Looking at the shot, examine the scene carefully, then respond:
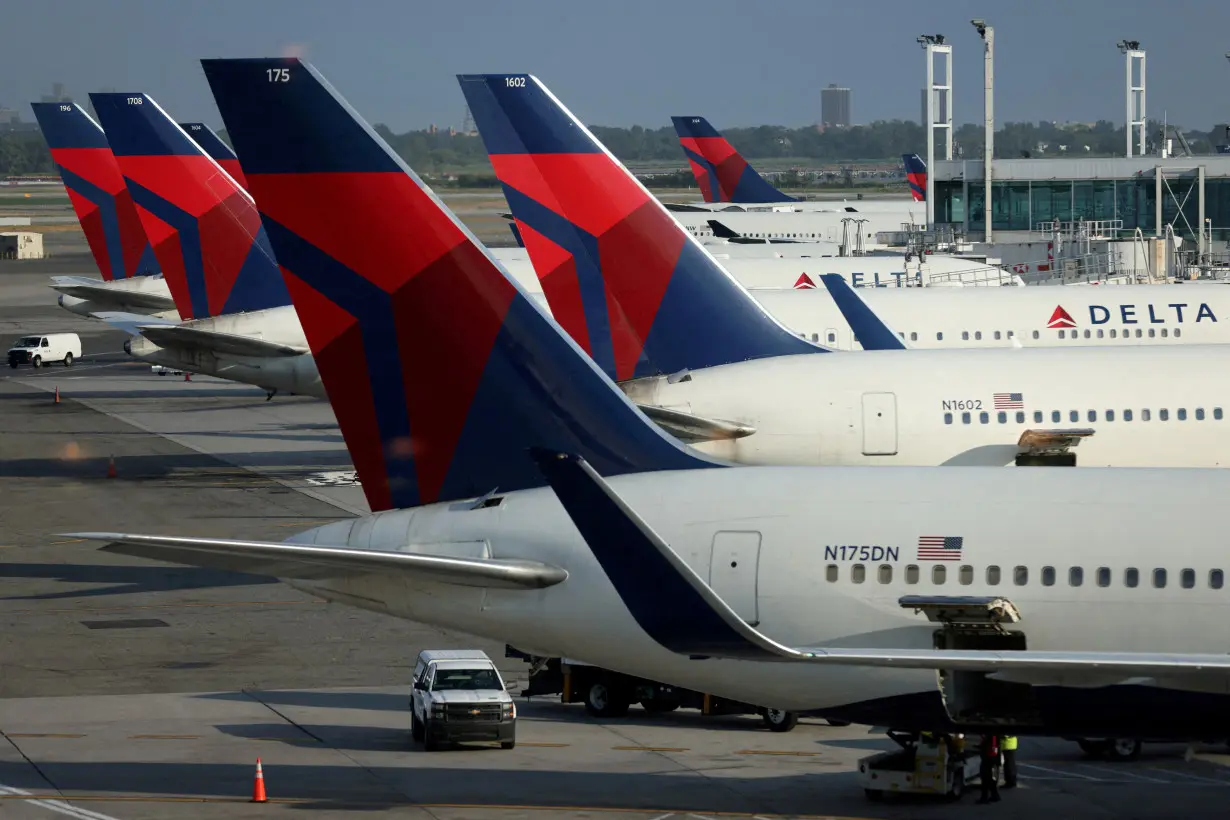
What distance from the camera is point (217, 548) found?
1939 cm

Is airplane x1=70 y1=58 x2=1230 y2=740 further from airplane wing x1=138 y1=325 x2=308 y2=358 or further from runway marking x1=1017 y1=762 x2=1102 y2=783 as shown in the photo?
airplane wing x1=138 y1=325 x2=308 y2=358

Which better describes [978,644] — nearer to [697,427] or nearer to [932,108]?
[697,427]

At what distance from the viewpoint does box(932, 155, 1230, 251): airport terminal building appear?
8244cm

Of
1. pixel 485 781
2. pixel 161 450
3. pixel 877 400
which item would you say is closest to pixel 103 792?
pixel 485 781

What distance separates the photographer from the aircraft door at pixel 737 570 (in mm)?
20625

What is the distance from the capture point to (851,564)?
20.4 metres

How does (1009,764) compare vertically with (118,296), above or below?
below

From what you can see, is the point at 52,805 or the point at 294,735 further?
the point at 294,735

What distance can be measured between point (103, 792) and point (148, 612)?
14211mm

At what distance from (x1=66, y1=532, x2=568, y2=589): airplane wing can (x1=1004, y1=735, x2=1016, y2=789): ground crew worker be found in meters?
6.63

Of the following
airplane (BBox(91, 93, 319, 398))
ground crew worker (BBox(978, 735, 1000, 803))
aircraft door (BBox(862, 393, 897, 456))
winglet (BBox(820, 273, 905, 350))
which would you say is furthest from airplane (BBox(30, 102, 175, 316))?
ground crew worker (BBox(978, 735, 1000, 803))

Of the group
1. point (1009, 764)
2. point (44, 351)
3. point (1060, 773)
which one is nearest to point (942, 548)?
point (1009, 764)

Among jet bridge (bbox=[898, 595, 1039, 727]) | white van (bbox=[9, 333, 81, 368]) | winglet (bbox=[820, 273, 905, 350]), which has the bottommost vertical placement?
jet bridge (bbox=[898, 595, 1039, 727])

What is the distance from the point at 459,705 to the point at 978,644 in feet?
29.0
